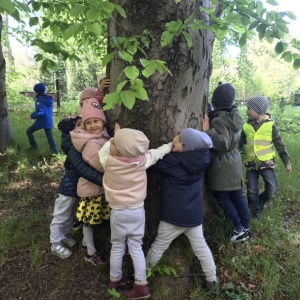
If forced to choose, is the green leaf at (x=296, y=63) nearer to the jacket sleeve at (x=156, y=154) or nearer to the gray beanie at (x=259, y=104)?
the jacket sleeve at (x=156, y=154)

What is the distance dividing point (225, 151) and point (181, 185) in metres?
0.75

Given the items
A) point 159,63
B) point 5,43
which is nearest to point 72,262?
point 159,63

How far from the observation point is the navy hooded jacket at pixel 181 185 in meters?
2.40

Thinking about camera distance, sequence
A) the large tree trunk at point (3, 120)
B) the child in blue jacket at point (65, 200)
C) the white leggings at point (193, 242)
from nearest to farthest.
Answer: the white leggings at point (193, 242) → the child in blue jacket at point (65, 200) → the large tree trunk at point (3, 120)

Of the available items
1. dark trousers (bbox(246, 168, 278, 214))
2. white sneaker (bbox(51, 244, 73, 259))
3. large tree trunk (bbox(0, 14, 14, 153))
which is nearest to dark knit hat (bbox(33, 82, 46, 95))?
large tree trunk (bbox(0, 14, 14, 153))

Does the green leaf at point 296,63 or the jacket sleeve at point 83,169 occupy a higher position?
the green leaf at point 296,63

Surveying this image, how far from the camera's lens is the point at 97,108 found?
2.63 m

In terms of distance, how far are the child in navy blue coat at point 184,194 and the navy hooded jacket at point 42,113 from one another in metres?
4.26

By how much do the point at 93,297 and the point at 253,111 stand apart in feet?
8.61

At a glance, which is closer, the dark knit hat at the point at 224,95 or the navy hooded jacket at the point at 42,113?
→ the dark knit hat at the point at 224,95

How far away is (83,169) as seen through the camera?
2.57m

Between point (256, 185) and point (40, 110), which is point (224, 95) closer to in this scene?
point (256, 185)

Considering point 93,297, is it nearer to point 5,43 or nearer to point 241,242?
point 241,242

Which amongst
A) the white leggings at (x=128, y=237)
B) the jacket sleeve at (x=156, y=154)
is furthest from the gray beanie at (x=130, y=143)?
the white leggings at (x=128, y=237)
